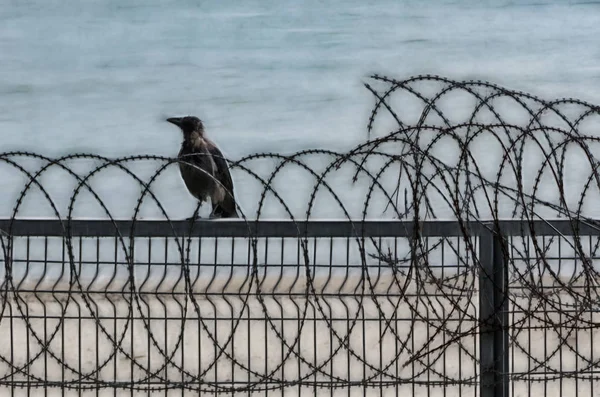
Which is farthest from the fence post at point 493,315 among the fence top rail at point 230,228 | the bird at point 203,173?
the bird at point 203,173

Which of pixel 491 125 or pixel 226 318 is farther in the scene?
pixel 226 318

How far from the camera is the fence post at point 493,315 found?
5.27 meters

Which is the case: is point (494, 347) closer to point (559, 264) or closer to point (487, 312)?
point (487, 312)

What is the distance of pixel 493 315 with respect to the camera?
5.24 m

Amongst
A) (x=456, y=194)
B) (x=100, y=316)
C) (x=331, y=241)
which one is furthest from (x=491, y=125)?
(x=100, y=316)

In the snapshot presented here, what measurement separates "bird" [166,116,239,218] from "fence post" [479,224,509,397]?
2.55 meters

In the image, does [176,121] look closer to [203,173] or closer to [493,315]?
[203,173]

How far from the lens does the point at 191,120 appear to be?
26.5ft

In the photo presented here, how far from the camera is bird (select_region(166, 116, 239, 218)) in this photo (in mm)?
7441

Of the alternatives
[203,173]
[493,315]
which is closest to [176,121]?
[203,173]

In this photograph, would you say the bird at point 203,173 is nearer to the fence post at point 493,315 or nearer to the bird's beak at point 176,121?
the bird's beak at point 176,121

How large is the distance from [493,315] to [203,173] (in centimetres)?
306

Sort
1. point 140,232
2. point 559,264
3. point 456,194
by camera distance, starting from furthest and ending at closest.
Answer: point 559,264 < point 140,232 < point 456,194

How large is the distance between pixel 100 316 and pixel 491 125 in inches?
100
